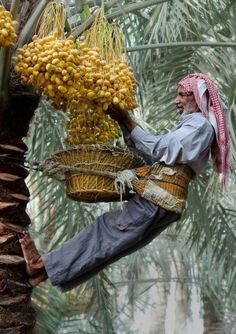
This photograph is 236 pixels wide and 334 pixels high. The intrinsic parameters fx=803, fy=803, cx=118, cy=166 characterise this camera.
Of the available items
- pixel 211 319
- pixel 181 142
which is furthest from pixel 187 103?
pixel 211 319

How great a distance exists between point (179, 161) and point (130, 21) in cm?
211

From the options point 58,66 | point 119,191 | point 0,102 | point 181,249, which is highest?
point 58,66

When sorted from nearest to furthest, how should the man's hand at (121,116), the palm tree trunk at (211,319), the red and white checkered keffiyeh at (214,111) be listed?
Result: the man's hand at (121,116) → the red and white checkered keffiyeh at (214,111) → the palm tree trunk at (211,319)

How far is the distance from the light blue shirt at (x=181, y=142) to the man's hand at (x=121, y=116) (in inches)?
0.9

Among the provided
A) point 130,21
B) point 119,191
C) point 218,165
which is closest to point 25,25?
point 119,191

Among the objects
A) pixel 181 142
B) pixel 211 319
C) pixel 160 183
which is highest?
pixel 181 142

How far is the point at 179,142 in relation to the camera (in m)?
2.74

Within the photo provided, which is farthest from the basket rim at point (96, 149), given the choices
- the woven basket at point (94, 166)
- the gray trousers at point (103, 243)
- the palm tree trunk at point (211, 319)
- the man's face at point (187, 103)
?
the palm tree trunk at point (211, 319)

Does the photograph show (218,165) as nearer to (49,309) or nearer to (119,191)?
(119,191)

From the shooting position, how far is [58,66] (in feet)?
8.10

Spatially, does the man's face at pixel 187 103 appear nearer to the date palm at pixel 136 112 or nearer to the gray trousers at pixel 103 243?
the date palm at pixel 136 112

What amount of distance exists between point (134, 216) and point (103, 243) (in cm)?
14

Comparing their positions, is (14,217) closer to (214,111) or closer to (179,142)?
(179,142)

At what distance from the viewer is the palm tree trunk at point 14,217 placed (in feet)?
9.05
